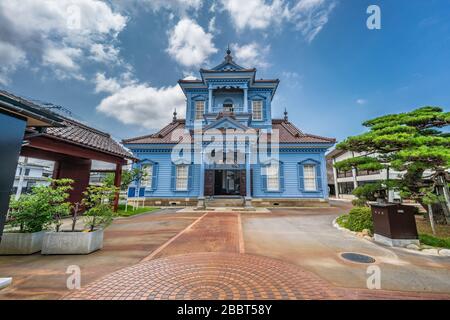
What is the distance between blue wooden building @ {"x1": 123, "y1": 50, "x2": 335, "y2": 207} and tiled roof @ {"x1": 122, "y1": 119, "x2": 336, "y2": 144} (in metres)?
0.08

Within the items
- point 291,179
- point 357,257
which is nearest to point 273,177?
point 291,179

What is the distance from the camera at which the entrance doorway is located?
16.1 meters

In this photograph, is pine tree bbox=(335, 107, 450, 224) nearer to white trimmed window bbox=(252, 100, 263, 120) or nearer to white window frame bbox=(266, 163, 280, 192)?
white window frame bbox=(266, 163, 280, 192)

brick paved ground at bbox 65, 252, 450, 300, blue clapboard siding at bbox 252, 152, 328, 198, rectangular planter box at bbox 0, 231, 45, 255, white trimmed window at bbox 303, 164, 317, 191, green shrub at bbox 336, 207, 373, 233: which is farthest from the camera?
white trimmed window at bbox 303, 164, 317, 191

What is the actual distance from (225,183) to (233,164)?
10.7 feet

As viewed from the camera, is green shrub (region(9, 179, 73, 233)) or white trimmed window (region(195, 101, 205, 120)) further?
white trimmed window (region(195, 101, 205, 120))

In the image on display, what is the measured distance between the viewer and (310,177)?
15367 mm

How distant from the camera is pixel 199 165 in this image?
15.3 meters

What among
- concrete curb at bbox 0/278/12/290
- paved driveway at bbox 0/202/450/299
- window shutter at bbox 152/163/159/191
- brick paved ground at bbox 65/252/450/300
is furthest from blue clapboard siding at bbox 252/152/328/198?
concrete curb at bbox 0/278/12/290

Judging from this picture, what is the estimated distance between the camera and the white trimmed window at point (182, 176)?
1542 cm

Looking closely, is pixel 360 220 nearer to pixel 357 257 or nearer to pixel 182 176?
pixel 357 257

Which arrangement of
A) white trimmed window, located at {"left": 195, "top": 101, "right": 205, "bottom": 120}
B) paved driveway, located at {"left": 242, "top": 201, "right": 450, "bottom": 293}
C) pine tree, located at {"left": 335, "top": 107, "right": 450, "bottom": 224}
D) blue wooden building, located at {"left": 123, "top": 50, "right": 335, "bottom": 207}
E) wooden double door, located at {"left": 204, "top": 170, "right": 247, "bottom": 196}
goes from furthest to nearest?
white trimmed window, located at {"left": 195, "top": 101, "right": 205, "bottom": 120}
wooden double door, located at {"left": 204, "top": 170, "right": 247, "bottom": 196}
blue wooden building, located at {"left": 123, "top": 50, "right": 335, "bottom": 207}
pine tree, located at {"left": 335, "top": 107, "right": 450, "bottom": 224}
paved driveway, located at {"left": 242, "top": 201, "right": 450, "bottom": 293}

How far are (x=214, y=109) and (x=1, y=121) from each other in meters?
15.9

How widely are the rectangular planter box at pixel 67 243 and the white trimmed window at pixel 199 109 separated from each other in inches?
601
